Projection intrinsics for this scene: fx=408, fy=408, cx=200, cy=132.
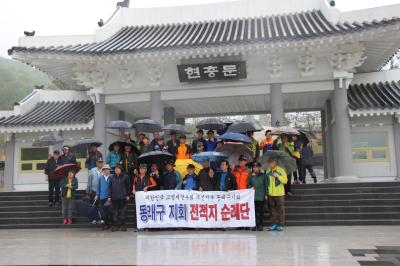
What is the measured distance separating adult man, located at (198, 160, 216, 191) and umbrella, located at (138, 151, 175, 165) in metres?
0.91

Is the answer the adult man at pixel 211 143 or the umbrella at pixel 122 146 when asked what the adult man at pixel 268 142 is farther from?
the umbrella at pixel 122 146

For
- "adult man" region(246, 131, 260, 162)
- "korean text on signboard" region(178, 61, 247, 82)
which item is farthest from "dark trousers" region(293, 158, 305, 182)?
"korean text on signboard" region(178, 61, 247, 82)

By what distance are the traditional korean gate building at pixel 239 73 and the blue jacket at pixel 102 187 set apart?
491 centimetres

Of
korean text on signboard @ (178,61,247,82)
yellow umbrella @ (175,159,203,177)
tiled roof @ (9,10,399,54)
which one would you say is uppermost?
tiled roof @ (9,10,399,54)

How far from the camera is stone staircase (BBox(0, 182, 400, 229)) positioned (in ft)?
33.2

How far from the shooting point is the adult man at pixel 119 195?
9.75 meters

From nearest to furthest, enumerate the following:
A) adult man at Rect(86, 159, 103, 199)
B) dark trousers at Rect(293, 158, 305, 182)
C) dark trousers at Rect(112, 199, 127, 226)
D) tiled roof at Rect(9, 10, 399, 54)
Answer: dark trousers at Rect(112, 199, 127, 226) → adult man at Rect(86, 159, 103, 199) → dark trousers at Rect(293, 158, 305, 182) → tiled roof at Rect(9, 10, 399, 54)

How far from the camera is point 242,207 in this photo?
9516 millimetres

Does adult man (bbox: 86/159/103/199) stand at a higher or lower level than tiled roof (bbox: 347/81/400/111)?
lower

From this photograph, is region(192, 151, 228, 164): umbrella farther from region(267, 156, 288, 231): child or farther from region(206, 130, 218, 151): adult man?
region(267, 156, 288, 231): child

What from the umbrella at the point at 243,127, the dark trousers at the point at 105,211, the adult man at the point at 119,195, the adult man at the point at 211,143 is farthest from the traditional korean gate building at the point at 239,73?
the dark trousers at the point at 105,211

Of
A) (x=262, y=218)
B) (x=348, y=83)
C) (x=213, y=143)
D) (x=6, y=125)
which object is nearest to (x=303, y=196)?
(x=262, y=218)

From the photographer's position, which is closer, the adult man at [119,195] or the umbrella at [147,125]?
the adult man at [119,195]

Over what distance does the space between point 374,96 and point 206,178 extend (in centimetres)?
749
